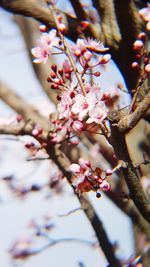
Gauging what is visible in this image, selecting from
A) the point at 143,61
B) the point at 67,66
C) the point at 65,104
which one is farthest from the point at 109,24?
the point at 65,104

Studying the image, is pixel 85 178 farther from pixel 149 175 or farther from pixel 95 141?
pixel 95 141

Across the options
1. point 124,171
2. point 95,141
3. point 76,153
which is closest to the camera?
point 124,171

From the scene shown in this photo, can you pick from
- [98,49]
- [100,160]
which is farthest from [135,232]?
[98,49]

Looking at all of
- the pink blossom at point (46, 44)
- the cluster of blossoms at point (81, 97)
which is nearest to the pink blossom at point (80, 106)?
the cluster of blossoms at point (81, 97)

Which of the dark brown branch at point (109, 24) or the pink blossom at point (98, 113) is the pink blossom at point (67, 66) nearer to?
the pink blossom at point (98, 113)

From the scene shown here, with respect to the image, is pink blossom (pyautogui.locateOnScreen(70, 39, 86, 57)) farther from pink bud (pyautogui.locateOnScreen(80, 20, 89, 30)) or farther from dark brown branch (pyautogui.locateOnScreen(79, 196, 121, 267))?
dark brown branch (pyautogui.locateOnScreen(79, 196, 121, 267))

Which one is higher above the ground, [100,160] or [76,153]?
[76,153]

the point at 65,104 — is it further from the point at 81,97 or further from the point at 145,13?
the point at 145,13
